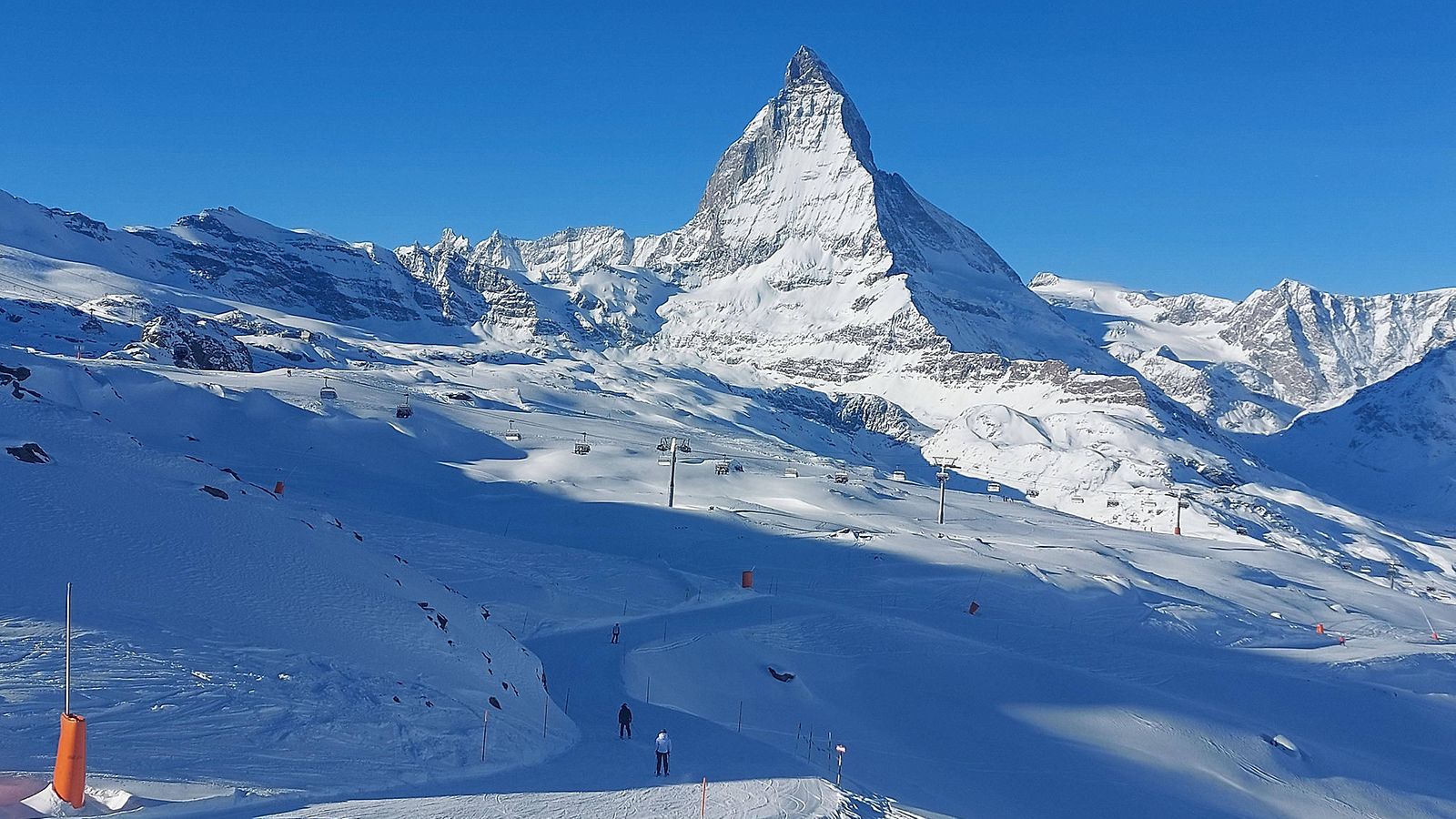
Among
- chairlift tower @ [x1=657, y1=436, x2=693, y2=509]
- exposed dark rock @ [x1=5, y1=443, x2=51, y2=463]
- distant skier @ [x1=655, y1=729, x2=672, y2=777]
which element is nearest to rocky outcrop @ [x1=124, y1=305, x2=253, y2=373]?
chairlift tower @ [x1=657, y1=436, x2=693, y2=509]

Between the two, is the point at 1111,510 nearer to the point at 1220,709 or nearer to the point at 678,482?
the point at 678,482

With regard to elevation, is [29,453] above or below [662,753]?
above

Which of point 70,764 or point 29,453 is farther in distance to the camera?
point 29,453

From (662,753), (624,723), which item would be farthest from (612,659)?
(662,753)

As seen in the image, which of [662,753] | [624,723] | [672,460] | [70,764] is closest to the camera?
[70,764]

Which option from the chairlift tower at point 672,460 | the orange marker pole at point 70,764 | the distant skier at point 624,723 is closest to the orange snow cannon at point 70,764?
the orange marker pole at point 70,764

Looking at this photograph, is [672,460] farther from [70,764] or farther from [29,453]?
[70,764]

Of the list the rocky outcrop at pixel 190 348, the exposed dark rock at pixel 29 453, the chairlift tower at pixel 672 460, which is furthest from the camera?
the rocky outcrop at pixel 190 348

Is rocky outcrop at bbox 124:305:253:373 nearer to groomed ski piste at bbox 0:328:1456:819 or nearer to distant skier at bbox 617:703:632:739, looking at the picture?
groomed ski piste at bbox 0:328:1456:819

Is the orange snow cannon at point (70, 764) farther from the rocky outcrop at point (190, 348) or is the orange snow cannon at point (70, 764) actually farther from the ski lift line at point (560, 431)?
the rocky outcrop at point (190, 348)

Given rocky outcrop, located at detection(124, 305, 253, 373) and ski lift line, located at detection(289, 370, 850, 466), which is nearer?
ski lift line, located at detection(289, 370, 850, 466)
